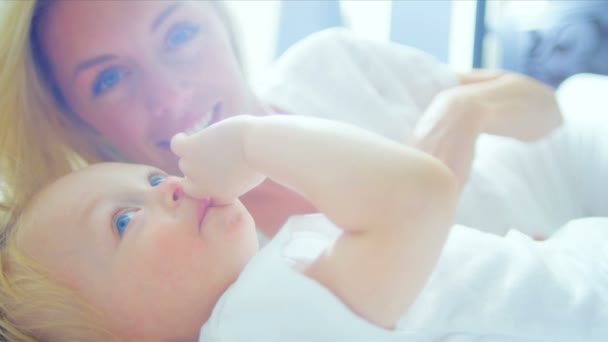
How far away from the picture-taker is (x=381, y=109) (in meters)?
0.76

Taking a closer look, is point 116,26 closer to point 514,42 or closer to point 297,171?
point 297,171

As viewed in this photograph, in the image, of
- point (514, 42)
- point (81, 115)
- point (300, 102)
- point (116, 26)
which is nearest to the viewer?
point (116, 26)

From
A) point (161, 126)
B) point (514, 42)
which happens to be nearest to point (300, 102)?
point (161, 126)

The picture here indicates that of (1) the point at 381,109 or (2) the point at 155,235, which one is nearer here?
(2) the point at 155,235

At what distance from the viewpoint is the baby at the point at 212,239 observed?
0.30 m

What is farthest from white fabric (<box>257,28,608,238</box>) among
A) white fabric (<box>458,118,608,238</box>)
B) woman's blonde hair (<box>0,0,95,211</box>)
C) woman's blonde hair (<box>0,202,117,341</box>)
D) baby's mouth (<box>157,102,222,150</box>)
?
woman's blonde hair (<box>0,202,117,341</box>)

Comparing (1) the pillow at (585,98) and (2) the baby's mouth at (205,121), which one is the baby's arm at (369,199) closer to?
(2) the baby's mouth at (205,121)

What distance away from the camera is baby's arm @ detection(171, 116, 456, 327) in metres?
0.29

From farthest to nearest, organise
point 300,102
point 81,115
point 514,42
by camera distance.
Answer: point 514,42 → point 300,102 → point 81,115

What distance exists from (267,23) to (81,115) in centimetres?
30

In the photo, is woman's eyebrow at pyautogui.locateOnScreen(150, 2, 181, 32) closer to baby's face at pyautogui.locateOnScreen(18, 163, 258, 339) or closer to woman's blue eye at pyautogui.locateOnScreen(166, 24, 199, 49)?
woman's blue eye at pyautogui.locateOnScreen(166, 24, 199, 49)

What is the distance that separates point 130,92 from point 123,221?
0.20 metres

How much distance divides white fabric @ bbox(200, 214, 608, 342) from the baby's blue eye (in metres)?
0.10

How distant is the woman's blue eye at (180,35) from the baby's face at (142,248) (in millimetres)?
189
